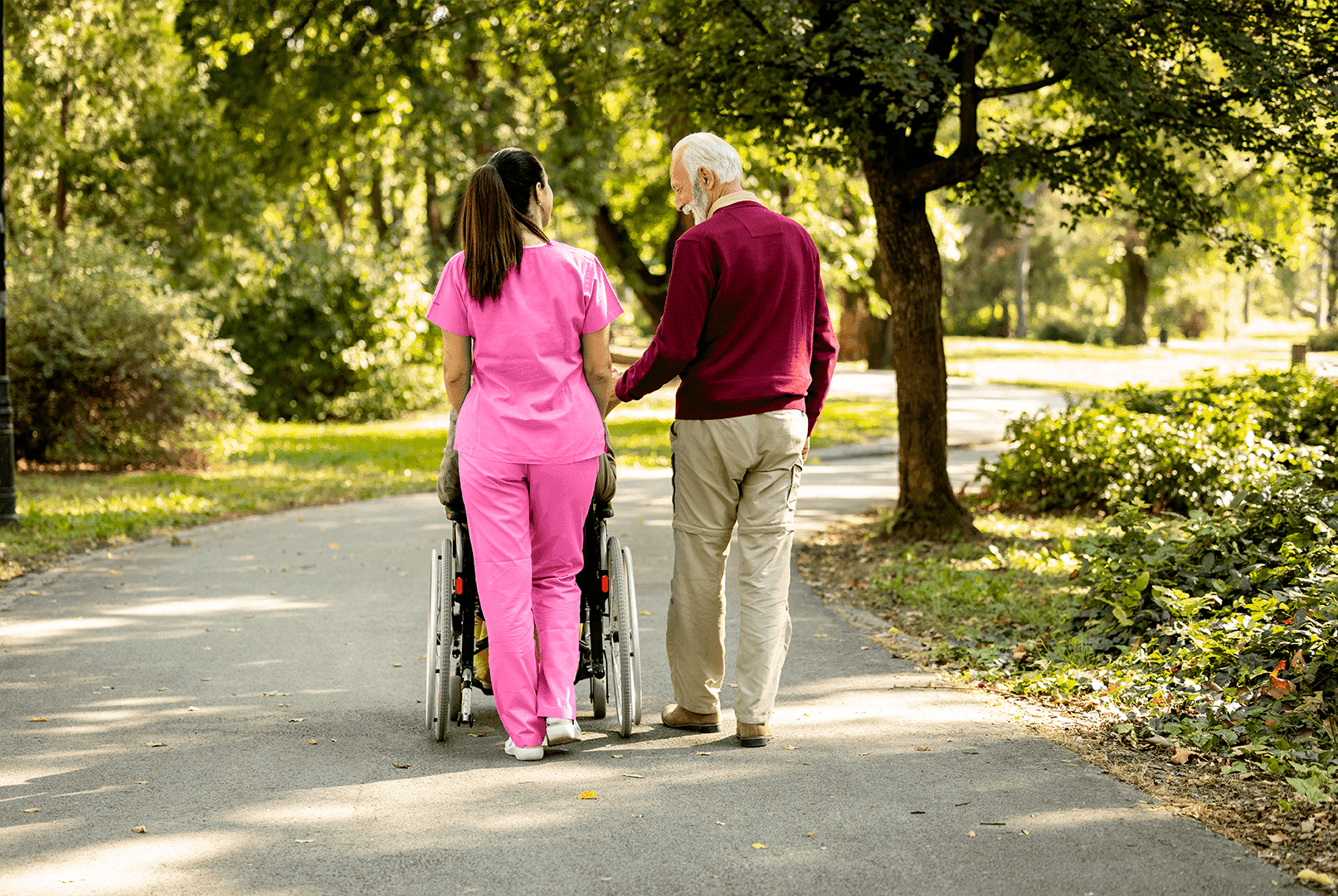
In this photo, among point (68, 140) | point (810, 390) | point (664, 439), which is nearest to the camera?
point (810, 390)

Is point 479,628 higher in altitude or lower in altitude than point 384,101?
lower

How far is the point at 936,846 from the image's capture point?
3689 millimetres

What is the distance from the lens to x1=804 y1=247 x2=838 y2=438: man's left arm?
4848mm

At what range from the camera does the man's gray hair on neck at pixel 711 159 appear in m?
4.73

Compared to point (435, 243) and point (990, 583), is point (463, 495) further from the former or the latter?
point (435, 243)

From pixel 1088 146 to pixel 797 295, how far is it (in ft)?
16.4

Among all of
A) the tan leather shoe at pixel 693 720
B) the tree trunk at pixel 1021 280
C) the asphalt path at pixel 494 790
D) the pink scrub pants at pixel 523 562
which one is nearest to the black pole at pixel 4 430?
the asphalt path at pixel 494 790

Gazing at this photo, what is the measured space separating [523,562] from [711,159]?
1.66 metres

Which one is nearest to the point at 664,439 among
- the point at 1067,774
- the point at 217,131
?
the point at 217,131

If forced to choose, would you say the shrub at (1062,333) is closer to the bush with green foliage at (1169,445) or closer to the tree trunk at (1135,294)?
the tree trunk at (1135,294)

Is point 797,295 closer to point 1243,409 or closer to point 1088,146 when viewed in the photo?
point 1088,146

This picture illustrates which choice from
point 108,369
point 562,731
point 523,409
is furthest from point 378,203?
point 562,731

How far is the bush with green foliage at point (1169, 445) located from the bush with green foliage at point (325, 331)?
1252cm

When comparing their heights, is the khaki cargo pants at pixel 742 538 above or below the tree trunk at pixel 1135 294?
below
